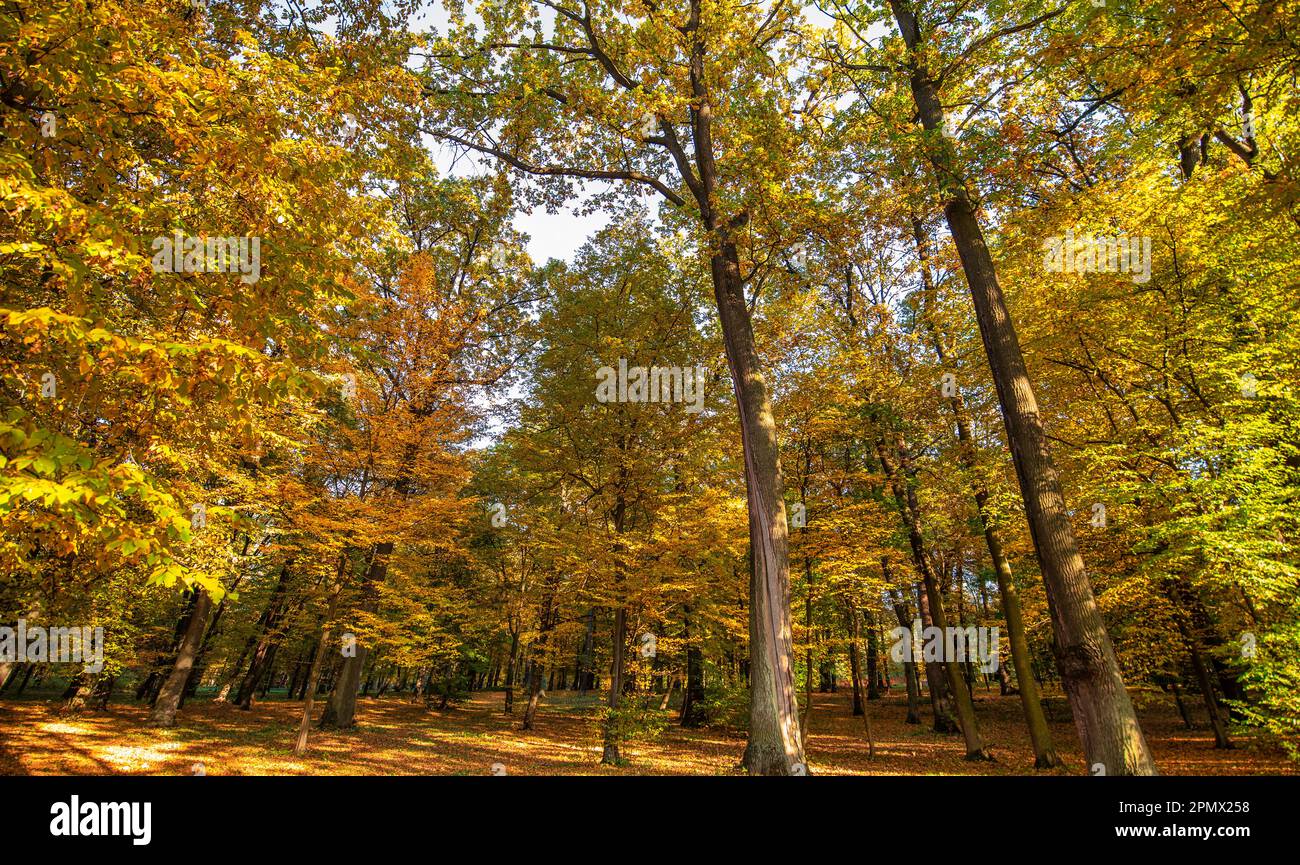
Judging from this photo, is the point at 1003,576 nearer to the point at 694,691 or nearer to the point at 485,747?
the point at 694,691

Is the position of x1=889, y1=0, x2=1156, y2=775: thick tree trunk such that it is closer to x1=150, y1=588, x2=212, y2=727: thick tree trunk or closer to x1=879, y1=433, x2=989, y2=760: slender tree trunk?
x1=879, y1=433, x2=989, y2=760: slender tree trunk

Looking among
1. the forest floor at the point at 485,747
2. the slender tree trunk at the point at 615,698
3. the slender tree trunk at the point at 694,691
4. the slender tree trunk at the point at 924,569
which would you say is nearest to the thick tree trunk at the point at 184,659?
the forest floor at the point at 485,747

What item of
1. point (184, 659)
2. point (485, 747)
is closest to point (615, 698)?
point (485, 747)

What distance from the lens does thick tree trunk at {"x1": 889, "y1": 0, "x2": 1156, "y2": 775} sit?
504 centimetres

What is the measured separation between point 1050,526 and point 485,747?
14.7 m

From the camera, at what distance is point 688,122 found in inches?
370

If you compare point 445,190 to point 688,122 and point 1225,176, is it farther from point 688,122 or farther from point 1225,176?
point 1225,176

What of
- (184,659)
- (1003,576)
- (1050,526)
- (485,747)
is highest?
(1050,526)

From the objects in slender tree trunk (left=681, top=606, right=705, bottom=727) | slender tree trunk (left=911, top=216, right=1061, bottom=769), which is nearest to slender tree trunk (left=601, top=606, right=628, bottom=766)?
slender tree trunk (left=911, top=216, right=1061, bottom=769)

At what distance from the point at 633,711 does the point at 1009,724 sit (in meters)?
17.5

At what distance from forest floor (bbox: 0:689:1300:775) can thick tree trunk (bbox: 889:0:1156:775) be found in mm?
4124

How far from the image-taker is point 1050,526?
5.93 metres

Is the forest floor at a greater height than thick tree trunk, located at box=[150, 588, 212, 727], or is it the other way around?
thick tree trunk, located at box=[150, 588, 212, 727]

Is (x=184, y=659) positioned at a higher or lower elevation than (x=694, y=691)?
higher
